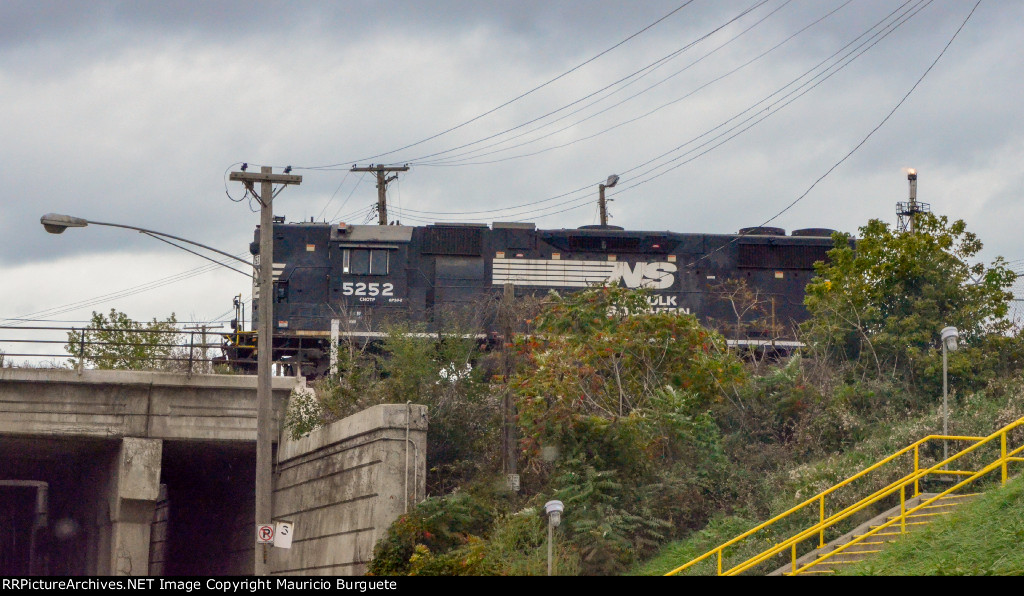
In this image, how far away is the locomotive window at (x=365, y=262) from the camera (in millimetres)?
30453

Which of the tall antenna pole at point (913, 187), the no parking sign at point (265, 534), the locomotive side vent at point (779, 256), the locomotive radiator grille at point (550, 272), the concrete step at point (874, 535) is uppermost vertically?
the tall antenna pole at point (913, 187)

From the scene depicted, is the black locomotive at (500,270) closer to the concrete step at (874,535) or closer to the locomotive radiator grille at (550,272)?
the locomotive radiator grille at (550,272)

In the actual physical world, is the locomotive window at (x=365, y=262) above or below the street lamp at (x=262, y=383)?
above

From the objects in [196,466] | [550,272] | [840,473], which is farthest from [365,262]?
[840,473]

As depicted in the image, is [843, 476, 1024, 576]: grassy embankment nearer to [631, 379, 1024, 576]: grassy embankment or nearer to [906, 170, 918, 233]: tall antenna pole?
[631, 379, 1024, 576]: grassy embankment

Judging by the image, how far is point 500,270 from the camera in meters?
30.6

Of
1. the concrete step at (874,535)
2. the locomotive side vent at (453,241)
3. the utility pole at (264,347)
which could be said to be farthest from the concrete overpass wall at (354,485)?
the locomotive side vent at (453,241)

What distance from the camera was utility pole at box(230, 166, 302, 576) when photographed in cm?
1727

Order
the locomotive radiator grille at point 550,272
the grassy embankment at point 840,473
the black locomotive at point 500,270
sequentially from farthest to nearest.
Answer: the locomotive radiator grille at point 550,272 → the black locomotive at point 500,270 → the grassy embankment at point 840,473

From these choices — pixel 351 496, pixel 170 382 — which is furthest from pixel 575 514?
pixel 170 382

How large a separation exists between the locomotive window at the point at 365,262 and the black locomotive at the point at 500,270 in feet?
0.10

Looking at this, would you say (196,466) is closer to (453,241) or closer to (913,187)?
(453,241)

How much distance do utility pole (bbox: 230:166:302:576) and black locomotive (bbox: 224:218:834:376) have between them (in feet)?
38.6

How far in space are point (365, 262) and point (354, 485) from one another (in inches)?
487
